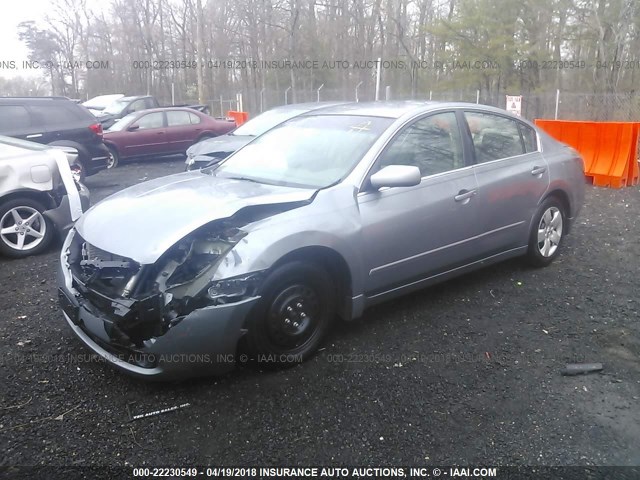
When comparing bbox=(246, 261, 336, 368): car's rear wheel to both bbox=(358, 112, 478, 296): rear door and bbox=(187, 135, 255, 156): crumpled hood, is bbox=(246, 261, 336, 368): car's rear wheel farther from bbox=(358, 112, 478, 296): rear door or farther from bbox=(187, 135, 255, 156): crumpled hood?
bbox=(187, 135, 255, 156): crumpled hood

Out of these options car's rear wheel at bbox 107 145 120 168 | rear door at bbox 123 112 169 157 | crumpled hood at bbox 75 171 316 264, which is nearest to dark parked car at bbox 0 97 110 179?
car's rear wheel at bbox 107 145 120 168

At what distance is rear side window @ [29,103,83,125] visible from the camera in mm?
9414

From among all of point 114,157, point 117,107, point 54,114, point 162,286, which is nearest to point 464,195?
point 162,286

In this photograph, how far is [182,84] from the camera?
43438 mm

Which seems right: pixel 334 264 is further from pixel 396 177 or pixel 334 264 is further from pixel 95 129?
pixel 95 129

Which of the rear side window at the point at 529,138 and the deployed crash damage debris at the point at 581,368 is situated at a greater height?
the rear side window at the point at 529,138

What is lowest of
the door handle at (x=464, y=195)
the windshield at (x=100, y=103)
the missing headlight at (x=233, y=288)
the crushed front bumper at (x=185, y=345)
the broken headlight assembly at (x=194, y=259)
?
the crushed front bumper at (x=185, y=345)

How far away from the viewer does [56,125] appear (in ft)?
31.2

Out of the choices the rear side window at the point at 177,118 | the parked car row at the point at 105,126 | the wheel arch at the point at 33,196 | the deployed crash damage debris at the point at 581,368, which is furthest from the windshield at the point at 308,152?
the rear side window at the point at 177,118

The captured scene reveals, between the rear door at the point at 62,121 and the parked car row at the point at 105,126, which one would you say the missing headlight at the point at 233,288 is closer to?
the parked car row at the point at 105,126

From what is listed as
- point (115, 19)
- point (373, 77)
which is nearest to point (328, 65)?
point (373, 77)

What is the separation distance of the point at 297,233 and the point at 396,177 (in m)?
0.83

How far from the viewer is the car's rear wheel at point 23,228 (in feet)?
19.0

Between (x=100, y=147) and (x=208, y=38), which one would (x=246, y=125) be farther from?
(x=208, y=38)
